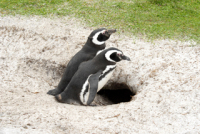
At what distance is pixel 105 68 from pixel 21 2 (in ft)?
12.4

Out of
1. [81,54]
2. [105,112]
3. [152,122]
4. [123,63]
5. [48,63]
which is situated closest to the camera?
[152,122]

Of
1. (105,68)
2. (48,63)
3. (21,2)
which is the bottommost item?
(48,63)

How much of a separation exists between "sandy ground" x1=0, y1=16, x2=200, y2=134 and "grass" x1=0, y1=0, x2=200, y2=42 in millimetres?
359

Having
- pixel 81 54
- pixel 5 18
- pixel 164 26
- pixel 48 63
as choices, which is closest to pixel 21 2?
pixel 5 18

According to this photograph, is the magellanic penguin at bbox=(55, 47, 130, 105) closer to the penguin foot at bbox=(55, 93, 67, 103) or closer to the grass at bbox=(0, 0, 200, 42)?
the penguin foot at bbox=(55, 93, 67, 103)

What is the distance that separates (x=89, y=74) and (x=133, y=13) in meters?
2.78

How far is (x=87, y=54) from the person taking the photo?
144 inches

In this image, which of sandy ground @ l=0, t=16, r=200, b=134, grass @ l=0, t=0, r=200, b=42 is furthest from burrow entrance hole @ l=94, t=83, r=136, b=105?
grass @ l=0, t=0, r=200, b=42

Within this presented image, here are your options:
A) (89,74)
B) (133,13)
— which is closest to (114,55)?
(89,74)

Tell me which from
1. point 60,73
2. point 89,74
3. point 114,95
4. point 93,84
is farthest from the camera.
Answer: point 114,95

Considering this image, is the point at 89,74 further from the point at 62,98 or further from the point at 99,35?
the point at 99,35

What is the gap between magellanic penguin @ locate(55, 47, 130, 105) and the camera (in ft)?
10.9

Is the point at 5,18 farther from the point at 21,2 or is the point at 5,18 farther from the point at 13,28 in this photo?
the point at 21,2

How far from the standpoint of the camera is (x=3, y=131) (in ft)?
7.30
